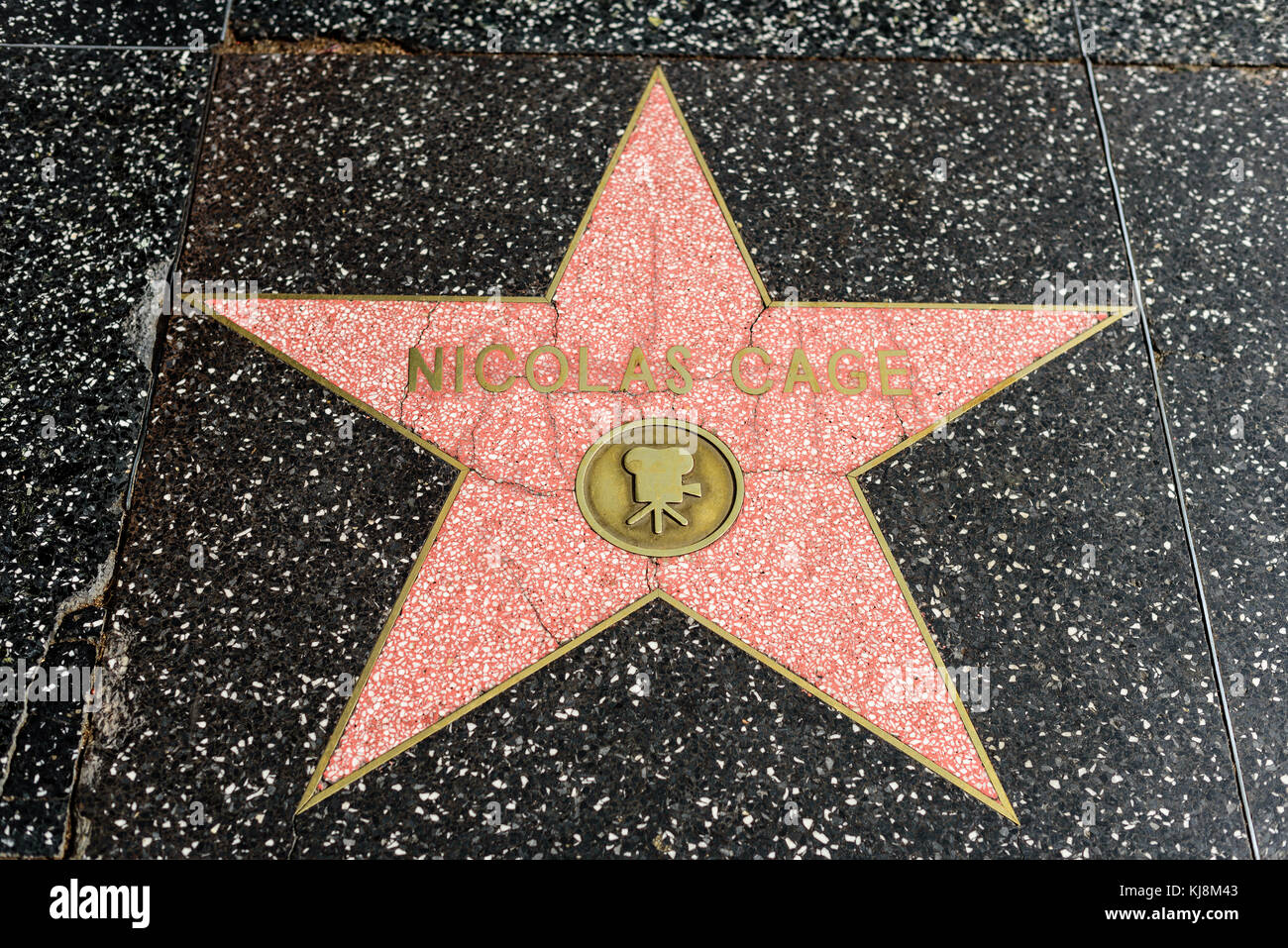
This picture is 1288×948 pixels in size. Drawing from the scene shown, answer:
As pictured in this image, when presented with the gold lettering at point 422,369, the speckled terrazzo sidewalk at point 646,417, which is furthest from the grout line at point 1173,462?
the gold lettering at point 422,369

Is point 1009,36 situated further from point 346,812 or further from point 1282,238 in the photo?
point 346,812

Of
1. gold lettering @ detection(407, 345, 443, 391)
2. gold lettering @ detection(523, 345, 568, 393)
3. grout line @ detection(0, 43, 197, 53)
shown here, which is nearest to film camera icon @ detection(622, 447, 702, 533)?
gold lettering @ detection(523, 345, 568, 393)

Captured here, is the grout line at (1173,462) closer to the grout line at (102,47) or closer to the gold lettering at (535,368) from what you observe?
the gold lettering at (535,368)

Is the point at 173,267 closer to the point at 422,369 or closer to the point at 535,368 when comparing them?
the point at 422,369

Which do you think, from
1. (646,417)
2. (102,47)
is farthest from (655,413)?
(102,47)

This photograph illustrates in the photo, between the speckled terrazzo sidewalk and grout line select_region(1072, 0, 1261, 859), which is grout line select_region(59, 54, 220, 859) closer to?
the speckled terrazzo sidewalk

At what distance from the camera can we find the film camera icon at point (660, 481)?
1705mm

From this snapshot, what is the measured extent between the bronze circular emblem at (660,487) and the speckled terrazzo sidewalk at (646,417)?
0.5 inches

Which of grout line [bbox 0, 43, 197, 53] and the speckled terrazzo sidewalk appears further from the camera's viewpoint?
grout line [bbox 0, 43, 197, 53]

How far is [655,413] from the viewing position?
1.80 meters

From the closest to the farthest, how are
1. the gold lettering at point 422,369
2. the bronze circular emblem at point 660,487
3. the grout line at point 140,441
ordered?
the grout line at point 140,441 → the bronze circular emblem at point 660,487 → the gold lettering at point 422,369

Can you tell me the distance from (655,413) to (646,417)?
2 cm

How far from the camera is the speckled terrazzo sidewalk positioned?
154 centimetres

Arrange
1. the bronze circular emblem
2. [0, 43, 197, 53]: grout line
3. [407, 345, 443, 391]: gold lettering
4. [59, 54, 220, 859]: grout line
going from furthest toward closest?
1. [0, 43, 197, 53]: grout line
2. [407, 345, 443, 391]: gold lettering
3. the bronze circular emblem
4. [59, 54, 220, 859]: grout line
